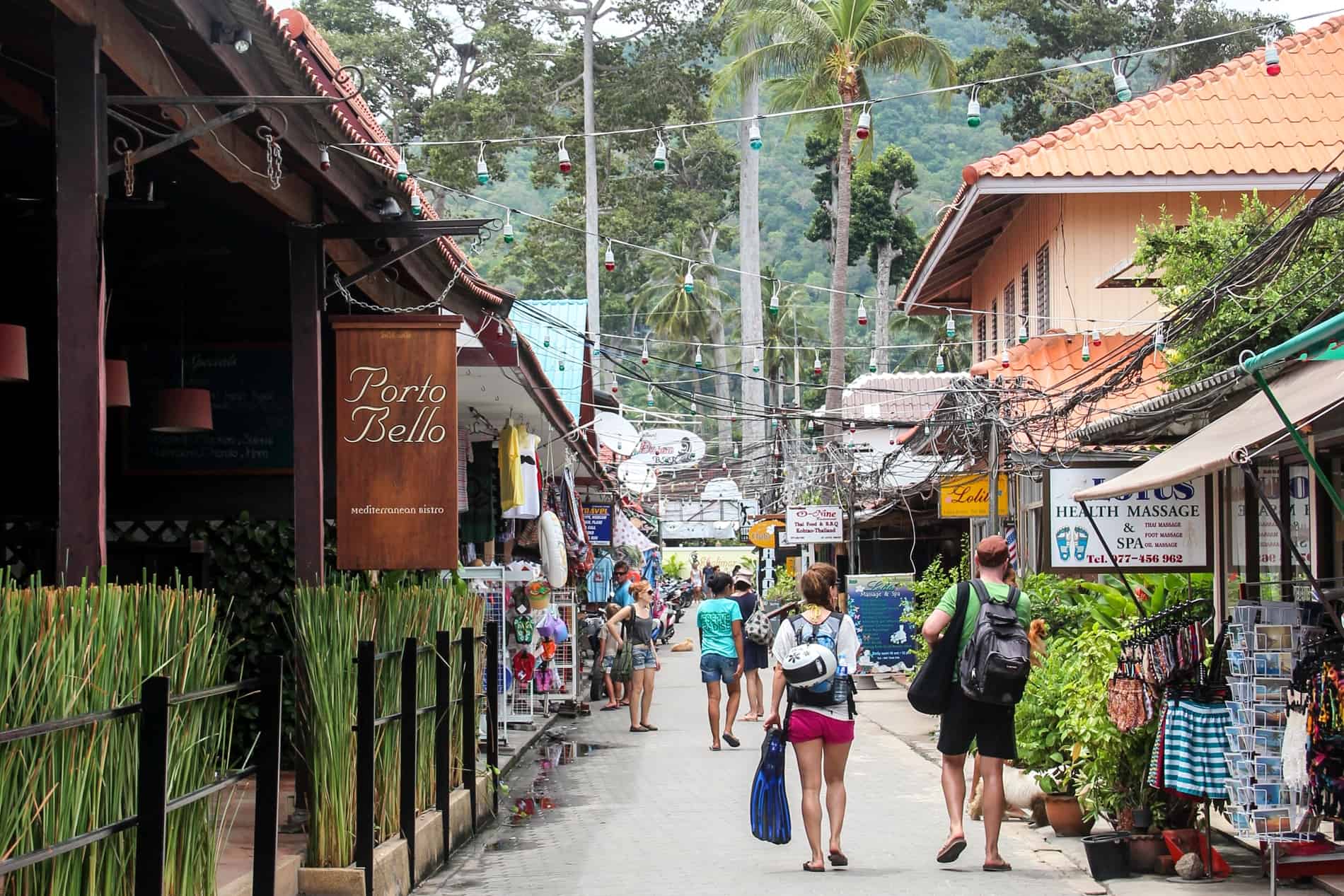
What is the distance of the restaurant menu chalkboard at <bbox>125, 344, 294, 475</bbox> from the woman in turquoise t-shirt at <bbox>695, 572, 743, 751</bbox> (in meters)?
6.22

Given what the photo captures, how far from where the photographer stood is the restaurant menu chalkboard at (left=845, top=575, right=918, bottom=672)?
25.2 metres

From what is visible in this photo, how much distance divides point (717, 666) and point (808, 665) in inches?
294

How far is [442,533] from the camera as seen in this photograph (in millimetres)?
9398

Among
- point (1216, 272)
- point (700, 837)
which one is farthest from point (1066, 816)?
point (1216, 272)

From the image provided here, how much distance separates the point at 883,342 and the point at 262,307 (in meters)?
47.2

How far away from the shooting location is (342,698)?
8.06m

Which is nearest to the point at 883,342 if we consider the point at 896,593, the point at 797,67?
the point at 797,67

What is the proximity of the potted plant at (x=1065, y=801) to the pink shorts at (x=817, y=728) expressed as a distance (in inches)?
67.0

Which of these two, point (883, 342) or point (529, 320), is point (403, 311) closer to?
point (529, 320)

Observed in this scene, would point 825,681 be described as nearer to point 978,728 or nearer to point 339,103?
point 978,728

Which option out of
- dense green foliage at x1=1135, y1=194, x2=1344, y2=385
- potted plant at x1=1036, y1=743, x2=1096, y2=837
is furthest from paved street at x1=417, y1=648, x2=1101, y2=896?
dense green foliage at x1=1135, y1=194, x2=1344, y2=385

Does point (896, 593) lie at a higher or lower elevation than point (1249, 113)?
lower

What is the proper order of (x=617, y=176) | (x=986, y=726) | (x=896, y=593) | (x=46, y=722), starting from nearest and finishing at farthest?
(x=46, y=722) < (x=986, y=726) < (x=896, y=593) < (x=617, y=176)

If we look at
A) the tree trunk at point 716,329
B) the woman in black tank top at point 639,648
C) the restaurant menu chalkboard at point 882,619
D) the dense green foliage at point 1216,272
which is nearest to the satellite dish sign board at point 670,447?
the restaurant menu chalkboard at point 882,619
